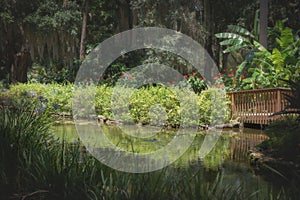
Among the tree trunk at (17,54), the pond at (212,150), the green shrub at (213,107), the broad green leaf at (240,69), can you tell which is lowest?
the pond at (212,150)

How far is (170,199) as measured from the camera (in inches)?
115

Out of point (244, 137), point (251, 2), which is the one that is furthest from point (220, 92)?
point (251, 2)

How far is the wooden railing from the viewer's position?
1100cm

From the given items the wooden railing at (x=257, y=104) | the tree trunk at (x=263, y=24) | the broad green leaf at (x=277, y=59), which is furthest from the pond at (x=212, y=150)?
the tree trunk at (x=263, y=24)

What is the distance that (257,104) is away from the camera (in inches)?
460

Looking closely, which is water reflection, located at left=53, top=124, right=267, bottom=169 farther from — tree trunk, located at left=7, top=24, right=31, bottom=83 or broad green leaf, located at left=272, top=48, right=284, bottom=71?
tree trunk, located at left=7, top=24, right=31, bottom=83

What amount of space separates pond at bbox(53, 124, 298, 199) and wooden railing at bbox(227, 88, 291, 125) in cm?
46

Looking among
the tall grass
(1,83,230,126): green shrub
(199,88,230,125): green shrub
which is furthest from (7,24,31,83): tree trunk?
the tall grass

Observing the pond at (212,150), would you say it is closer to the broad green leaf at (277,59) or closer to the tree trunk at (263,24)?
the broad green leaf at (277,59)

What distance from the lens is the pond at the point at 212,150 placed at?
198 inches

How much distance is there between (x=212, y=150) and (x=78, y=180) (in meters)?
4.77

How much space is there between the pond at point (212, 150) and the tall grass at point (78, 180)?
0.34 metres

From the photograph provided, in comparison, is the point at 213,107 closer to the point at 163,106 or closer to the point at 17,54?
the point at 163,106

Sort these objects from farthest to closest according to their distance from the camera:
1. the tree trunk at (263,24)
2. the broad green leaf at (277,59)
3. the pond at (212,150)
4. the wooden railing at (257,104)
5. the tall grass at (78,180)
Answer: the tree trunk at (263,24) < the broad green leaf at (277,59) < the wooden railing at (257,104) < the pond at (212,150) < the tall grass at (78,180)
